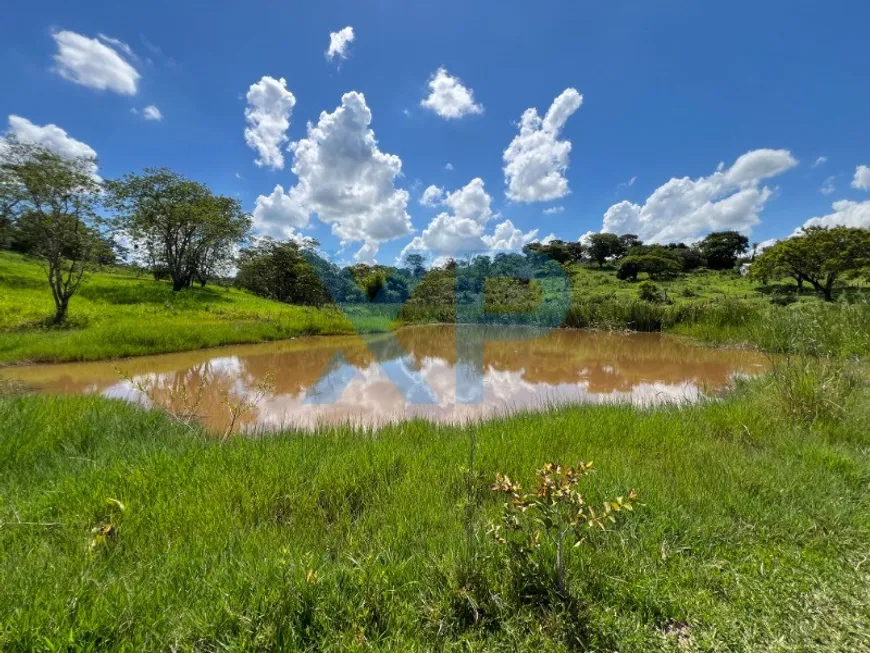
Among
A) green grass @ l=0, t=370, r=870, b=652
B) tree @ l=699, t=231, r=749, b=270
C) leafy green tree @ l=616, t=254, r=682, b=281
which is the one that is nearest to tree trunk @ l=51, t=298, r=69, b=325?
green grass @ l=0, t=370, r=870, b=652

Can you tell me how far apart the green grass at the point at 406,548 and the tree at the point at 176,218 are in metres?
18.5

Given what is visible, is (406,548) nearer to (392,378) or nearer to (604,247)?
(392,378)

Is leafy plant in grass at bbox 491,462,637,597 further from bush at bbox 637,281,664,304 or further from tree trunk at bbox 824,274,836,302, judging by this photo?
tree trunk at bbox 824,274,836,302

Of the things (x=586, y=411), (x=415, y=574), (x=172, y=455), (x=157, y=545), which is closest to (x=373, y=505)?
(x=415, y=574)

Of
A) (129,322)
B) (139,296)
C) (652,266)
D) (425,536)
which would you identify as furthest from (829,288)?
(139,296)

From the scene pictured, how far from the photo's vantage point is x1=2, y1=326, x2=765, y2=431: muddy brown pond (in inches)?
171

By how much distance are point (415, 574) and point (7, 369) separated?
27.9ft

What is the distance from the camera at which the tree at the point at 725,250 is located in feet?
102

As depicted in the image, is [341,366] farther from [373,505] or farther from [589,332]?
[589,332]

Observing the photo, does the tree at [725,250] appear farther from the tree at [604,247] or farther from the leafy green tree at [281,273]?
the leafy green tree at [281,273]

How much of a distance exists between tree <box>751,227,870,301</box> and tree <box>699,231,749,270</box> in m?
13.1

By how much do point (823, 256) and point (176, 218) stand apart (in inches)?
1196

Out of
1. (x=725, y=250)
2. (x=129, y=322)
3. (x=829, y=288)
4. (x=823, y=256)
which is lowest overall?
(x=129, y=322)

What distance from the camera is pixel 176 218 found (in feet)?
57.6
